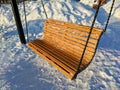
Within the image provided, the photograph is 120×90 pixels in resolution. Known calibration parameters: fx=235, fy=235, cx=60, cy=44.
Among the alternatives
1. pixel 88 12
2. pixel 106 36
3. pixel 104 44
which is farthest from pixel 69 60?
pixel 88 12

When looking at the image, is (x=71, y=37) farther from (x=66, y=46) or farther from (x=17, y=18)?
(x=17, y=18)

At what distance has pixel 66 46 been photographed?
14.7 feet

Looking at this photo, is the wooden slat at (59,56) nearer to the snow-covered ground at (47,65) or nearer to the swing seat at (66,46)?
the swing seat at (66,46)

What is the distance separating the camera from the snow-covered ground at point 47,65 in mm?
4215

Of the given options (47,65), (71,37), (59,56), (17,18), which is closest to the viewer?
(59,56)

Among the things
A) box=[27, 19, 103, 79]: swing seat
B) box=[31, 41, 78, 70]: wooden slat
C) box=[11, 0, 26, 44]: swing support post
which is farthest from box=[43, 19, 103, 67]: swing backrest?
box=[11, 0, 26, 44]: swing support post

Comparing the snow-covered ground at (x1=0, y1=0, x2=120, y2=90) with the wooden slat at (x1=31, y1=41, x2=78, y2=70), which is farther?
the snow-covered ground at (x1=0, y1=0, x2=120, y2=90)

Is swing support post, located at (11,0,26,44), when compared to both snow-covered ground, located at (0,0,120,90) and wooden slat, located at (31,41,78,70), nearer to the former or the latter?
snow-covered ground, located at (0,0,120,90)

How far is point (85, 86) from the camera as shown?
4.12 metres

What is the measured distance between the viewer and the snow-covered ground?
4.21m

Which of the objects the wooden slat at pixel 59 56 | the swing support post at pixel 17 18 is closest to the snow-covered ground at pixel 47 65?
the swing support post at pixel 17 18

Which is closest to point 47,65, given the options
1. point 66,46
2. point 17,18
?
point 66,46

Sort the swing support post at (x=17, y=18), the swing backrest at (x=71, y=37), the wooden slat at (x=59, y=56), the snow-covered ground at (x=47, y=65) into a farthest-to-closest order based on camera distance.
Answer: the swing support post at (x=17, y=18) < the snow-covered ground at (x=47, y=65) < the swing backrest at (x=71, y=37) < the wooden slat at (x=59, y=56)

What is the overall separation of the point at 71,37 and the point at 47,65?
0.89 meters
